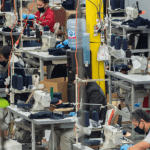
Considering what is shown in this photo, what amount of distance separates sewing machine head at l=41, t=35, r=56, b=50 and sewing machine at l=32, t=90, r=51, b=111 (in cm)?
238

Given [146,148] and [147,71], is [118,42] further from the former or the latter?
[146,148]

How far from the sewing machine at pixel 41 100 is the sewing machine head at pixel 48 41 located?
2.38 m

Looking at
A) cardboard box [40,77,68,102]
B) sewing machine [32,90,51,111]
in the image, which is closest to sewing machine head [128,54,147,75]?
cardboard box [40,77,68,102]

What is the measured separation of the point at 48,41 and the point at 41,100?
2.59 metres

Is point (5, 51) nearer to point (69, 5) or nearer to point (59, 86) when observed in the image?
point (59, 86)

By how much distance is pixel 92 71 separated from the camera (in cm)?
636

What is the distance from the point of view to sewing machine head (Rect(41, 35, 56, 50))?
6346 mm

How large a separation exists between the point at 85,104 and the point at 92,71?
249cm

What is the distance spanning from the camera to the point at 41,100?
3.93 m

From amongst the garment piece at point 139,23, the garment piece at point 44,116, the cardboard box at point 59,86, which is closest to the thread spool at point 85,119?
the garment piece at point 44,116

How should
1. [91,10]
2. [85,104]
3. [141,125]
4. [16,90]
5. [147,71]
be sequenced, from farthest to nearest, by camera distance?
[91,10] < [147,71] < [16,90] < [85,104] < [141,125]

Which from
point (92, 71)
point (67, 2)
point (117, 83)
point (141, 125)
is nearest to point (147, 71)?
point (117, 83)

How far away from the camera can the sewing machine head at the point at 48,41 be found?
6.35 m

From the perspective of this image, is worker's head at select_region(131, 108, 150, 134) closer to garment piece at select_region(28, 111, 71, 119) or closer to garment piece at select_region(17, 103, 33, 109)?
garment piece at select_region(28, 111, 71, 119)
